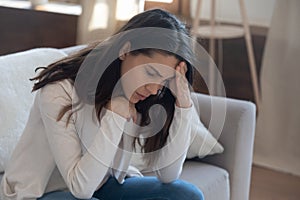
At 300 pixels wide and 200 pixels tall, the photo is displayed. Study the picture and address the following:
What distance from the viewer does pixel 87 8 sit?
9.52ft

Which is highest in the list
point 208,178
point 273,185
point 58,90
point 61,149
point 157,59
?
point 157,59

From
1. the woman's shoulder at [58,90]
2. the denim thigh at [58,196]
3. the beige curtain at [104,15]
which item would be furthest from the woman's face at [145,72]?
the beige curtain at [104,15]

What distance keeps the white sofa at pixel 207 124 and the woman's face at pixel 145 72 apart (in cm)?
40

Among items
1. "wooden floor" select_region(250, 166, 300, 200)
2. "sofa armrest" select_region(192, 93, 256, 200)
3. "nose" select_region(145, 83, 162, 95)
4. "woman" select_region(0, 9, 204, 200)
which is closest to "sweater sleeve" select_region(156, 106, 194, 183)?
"woman" select_region(0, 9, 204, 200)

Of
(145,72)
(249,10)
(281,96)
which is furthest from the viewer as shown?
(249,10)

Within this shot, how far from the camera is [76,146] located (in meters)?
1.31

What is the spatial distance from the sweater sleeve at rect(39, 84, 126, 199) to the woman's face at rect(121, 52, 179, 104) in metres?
0.08

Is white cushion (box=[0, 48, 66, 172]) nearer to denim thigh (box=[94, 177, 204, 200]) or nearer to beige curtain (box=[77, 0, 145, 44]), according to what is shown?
denim thigh (box=[94, 177, 204, 200])

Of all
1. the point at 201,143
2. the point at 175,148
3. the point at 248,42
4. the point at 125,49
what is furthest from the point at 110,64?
the point at 248,42

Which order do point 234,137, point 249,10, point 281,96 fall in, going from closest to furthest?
point 234,137 < point 281,96 < point 249,10

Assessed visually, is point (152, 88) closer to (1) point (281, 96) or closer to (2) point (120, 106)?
(2) point (120, 106)

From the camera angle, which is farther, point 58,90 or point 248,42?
point 248,42

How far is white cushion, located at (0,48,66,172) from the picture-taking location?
151cm

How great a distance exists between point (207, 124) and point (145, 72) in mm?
708
